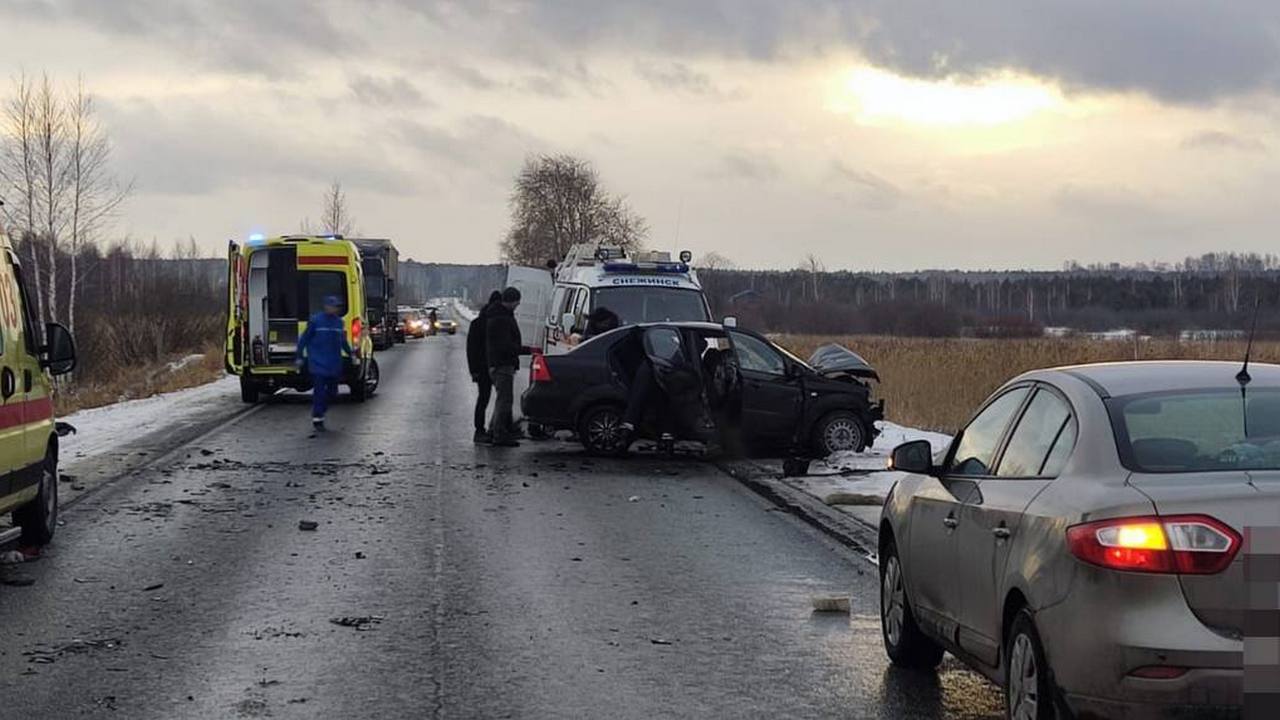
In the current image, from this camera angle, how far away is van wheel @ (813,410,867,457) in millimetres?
17266

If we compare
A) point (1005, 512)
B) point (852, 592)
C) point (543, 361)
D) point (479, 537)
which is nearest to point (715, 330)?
point (543, 361)

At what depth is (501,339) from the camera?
1923cm

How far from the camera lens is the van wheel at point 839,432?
17.3 meters

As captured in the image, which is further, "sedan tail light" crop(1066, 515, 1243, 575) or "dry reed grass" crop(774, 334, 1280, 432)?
"dry reed grass" crop(774, 334, 1280, 432)

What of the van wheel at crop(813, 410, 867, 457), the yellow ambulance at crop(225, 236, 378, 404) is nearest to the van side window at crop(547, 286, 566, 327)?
the yellow ambulance at crop(225, 236, 378, 404)

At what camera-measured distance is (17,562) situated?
1014 cm

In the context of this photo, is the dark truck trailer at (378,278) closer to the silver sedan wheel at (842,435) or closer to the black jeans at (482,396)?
the black jeans at (482,396)

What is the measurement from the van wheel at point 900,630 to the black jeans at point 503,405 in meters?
11.3

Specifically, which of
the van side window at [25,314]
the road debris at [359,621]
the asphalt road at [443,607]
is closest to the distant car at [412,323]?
the asphalt road at [443,607]

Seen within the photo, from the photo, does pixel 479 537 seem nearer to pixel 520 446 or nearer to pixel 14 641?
pixel 14 641

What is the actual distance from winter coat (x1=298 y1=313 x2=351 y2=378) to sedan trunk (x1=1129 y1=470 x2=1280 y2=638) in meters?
17.2

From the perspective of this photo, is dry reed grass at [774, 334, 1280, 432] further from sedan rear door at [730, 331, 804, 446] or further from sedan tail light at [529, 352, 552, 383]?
sedan tail light at [529, 352, 552, 383]

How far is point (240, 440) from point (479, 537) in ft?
29.1

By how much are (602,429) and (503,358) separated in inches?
83.0
